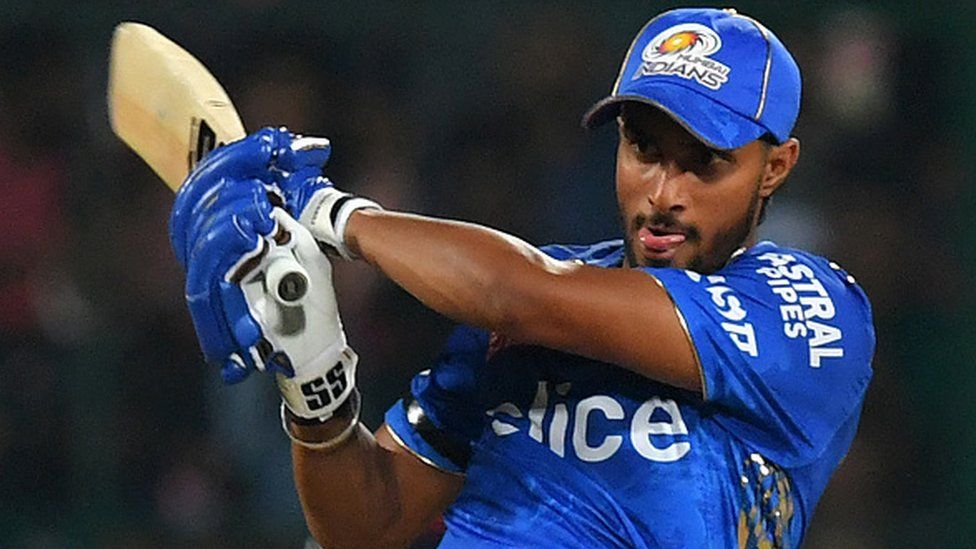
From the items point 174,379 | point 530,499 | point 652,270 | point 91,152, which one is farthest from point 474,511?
point 91,152

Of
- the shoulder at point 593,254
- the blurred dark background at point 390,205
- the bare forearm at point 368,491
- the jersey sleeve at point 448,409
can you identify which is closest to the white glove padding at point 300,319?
the bare forearm at point 368,491

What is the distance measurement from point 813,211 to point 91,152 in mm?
2076

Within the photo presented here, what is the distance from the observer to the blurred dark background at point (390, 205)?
4551mm

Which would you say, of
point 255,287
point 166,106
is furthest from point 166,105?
point 255,287

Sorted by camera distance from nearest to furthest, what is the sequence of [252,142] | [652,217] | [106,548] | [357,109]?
[252,142], [652,217], [106,548], [357,109]

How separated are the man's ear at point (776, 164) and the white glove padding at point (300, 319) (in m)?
0.62

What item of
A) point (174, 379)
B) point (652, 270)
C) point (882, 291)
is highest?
point (652, 270)

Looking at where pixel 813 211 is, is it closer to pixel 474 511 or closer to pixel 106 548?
pixel 106 548

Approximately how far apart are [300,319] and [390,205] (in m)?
2.55

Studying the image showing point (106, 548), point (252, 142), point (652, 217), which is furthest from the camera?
point (106, 548)

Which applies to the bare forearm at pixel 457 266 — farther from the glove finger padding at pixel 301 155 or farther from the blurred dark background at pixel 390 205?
the blurred dark background at pixel 390 205

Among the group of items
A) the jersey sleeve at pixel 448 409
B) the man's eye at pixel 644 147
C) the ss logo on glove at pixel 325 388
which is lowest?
the jersey sleeve at pixel 448 409

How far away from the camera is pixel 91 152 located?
15.5 feet

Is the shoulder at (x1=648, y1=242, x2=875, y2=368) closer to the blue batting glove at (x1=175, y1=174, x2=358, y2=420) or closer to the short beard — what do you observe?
the short beard
